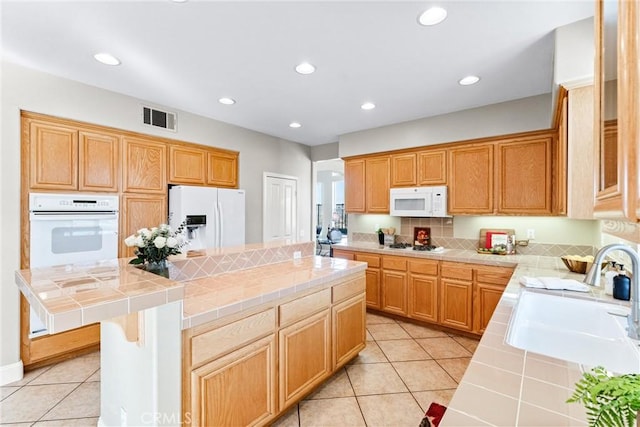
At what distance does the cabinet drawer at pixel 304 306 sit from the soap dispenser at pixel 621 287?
5.90ft

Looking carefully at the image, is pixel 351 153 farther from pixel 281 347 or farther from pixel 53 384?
pixel 53 384

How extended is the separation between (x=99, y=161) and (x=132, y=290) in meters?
2.44

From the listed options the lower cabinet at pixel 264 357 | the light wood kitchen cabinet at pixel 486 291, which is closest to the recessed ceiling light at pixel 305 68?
the lower cabinet at pixel 264 357

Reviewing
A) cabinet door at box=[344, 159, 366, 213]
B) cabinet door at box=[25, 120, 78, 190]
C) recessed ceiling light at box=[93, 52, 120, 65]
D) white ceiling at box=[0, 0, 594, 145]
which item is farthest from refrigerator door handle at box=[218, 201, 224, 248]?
cabinet door at box=[344, 159, 366, 213]

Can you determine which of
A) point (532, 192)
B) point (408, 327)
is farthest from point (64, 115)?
point (532, 192)

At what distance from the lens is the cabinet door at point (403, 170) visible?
4027mm

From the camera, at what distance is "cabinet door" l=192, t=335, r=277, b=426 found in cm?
144

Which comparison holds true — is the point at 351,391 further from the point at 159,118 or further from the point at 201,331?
the point at 159,118

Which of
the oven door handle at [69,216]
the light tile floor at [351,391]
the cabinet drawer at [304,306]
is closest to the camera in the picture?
the cabinet drawer at [304,306]

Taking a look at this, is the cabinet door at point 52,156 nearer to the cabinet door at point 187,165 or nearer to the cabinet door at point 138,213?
the cabinet door at point 138,213

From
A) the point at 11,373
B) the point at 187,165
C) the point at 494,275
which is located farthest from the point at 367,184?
the point at 11,373

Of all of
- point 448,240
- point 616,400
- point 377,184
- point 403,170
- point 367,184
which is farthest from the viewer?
point 367,184

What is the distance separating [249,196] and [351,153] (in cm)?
176

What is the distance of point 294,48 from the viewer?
2.24m
